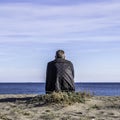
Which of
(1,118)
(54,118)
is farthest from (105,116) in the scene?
(1,118)

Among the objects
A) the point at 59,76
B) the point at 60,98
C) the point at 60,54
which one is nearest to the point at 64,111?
the point at 60,98

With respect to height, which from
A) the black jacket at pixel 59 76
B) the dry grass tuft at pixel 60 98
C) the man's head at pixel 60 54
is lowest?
the dry grass tuft at pixel 60 98

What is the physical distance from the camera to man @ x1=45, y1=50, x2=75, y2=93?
68.0ft

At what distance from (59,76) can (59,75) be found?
0.11 feet

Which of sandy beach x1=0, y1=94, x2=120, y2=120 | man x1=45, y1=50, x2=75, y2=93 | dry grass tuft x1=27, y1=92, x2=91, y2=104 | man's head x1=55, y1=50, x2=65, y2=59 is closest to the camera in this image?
sandy beach x1=0, y1=94, x2=120, y2=120

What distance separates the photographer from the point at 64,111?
17734 millimetres

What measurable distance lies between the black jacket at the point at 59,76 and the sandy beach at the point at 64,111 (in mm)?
1409

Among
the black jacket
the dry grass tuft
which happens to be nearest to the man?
the black jacket

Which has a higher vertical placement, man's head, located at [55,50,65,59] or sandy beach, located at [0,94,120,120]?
man's head, located at [55,50,65,59]

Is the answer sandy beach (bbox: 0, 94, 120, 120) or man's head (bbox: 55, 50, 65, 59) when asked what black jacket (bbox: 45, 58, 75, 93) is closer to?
man's head (bbox: 55, 50, 65, 59)

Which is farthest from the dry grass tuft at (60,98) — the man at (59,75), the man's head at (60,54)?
the man's head at (60,54)

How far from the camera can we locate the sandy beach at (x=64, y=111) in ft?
55.2

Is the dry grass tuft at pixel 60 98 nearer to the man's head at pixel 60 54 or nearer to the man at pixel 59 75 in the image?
the man at pixel 59 75

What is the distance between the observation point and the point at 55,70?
68.0 ft
